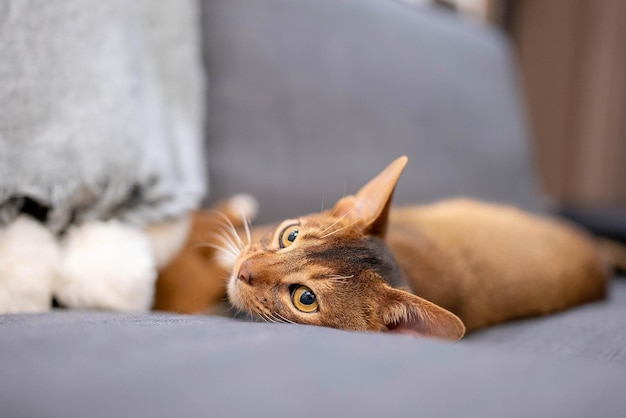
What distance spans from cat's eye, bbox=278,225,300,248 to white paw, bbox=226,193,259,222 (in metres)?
0.28

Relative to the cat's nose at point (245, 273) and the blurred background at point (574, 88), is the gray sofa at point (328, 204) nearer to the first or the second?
the cat's nose at point (245, 273)

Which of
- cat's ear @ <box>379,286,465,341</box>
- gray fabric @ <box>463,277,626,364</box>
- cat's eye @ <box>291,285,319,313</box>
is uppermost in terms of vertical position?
cat's ear @ <box>379,286,465,341</box>

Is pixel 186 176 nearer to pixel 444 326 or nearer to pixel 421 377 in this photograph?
pixel 444 326

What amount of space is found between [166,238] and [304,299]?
361 mm

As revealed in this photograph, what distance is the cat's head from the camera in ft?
2.68

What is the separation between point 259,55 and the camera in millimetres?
1378

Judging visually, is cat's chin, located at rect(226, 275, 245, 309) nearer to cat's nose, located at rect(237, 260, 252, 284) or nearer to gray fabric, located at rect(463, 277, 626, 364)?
cat's nose, located at rect(237, 260, 252, 284)

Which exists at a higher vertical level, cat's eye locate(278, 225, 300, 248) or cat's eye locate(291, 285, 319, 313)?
cat's eye locate(278, 225, 300, 248)

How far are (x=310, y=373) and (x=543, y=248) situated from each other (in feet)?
3.40

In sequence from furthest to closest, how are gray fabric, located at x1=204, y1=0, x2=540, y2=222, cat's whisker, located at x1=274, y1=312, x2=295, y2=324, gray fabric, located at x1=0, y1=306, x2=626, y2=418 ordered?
gray fabric, located at x1=204, y1=0, x2=540, y2=222 → cat's whisker, located at x1=274, y1=312, x2=295, y2=324 → gray fabric, located at x1=0, y1=306, x2=626, y2=418

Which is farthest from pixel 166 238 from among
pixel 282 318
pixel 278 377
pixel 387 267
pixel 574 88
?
pixel 574 88

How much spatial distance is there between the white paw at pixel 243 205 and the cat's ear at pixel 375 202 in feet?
1.03

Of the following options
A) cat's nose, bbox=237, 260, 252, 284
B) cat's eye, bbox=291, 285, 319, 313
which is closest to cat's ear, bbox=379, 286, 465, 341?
cat's eye, bbox=291, 285, 319, 313

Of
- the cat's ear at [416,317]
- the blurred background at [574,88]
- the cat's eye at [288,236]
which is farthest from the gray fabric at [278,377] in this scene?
the blurred background at [574,88]
